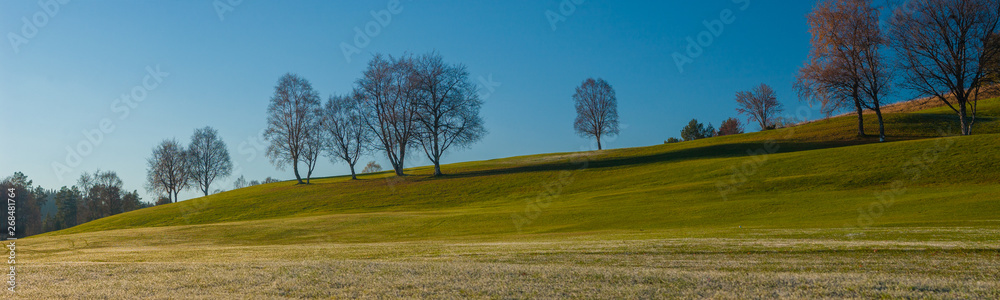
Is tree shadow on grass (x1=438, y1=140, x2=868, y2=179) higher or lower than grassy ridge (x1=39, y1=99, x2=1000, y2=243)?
higher

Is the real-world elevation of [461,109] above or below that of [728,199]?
above

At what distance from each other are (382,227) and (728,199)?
21.4 metres

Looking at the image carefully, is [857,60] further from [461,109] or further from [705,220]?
[461,109]

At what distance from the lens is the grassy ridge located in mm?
24188

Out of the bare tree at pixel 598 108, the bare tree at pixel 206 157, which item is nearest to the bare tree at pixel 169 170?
the bare tree at pixel 206 157

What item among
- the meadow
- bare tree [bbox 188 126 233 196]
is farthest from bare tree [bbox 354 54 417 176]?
bare tree [bbox 188 126 233 196]

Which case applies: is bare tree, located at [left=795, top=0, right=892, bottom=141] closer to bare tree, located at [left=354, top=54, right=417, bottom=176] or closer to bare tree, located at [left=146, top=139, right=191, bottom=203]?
bare tree, located at [left=354, top=54, right=417, bottom=176]

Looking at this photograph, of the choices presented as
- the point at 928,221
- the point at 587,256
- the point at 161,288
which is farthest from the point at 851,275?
the point at 928,221

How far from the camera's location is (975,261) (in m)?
9.36

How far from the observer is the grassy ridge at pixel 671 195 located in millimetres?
24188

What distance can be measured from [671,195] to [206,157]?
75855 millimetres

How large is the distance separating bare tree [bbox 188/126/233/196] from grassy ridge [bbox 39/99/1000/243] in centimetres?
2949

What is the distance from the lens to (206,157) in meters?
78.8

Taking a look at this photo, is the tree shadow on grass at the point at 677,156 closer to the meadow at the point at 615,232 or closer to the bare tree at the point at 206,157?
the meadow at the point at 615,232
